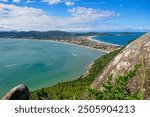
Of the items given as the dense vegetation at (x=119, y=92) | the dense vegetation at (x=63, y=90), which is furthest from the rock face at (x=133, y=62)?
the dense vegetation at (x=63, y=90)

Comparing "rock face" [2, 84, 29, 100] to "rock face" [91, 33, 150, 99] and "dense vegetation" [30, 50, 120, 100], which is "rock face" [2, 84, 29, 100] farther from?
"rock face" [91, 33, 150, 99]

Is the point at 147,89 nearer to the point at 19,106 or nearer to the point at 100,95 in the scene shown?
the point at 100,95

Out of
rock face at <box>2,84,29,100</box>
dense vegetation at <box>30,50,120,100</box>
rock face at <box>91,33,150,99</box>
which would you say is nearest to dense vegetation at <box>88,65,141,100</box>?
rock face at <box>91,33,150,99</box>

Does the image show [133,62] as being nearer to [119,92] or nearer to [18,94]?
[119,92]

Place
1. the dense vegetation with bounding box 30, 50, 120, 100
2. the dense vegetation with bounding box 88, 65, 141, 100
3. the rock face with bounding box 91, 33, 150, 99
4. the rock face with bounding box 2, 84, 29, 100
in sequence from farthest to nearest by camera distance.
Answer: the rock face with bounding box 2, 84, 29, 100 < the dense vegetation with bounding box 30, 50, 120, 100 < the rock face with bounding box 91, 33, 150, 99 < the dense vegetation with bounding box 88, 65, 141, 100

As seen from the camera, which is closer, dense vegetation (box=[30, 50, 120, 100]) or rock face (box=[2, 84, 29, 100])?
dense vegetation (box=[30, 50, 120, 100])

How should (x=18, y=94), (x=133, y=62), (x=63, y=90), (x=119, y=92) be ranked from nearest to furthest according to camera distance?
1. (x=119, y=92)
2. (x=133, y=62)
3. (x=18, y=94)
4. (x=63, y=90)

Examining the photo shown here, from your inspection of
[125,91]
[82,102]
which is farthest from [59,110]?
[125,91]

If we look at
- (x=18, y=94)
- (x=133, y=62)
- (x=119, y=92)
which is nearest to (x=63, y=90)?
(x=18, y=94)
